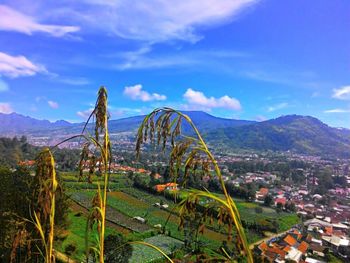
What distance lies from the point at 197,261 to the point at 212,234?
30372 mm

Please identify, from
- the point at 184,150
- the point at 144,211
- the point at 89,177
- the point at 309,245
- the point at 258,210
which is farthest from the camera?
the point at 258,210

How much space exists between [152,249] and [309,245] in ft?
53.5

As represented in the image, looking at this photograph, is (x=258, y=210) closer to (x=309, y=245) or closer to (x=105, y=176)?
(x=309, y=245)

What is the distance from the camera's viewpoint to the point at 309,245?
1242 inches

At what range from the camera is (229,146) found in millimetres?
175000

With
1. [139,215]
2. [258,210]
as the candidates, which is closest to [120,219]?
[139,215]

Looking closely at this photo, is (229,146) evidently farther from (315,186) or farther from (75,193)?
(75,193)

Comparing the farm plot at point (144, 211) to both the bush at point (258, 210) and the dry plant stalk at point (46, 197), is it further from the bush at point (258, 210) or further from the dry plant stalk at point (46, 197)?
the dry plant stalk at point (46, 197)

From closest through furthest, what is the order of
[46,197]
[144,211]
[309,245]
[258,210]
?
[46,197]
[309,245]
[144,211]
[258,210]

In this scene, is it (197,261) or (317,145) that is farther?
(317,145)

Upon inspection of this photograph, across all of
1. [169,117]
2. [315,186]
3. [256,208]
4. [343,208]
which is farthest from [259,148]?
[169,117]

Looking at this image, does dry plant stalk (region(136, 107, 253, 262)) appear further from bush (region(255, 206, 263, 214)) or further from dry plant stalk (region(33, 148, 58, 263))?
bush (region(255, 206, 263, 214))

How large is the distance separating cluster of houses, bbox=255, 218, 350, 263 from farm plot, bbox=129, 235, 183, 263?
20.3 feet

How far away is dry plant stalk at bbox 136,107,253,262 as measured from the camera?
3.76 ft
